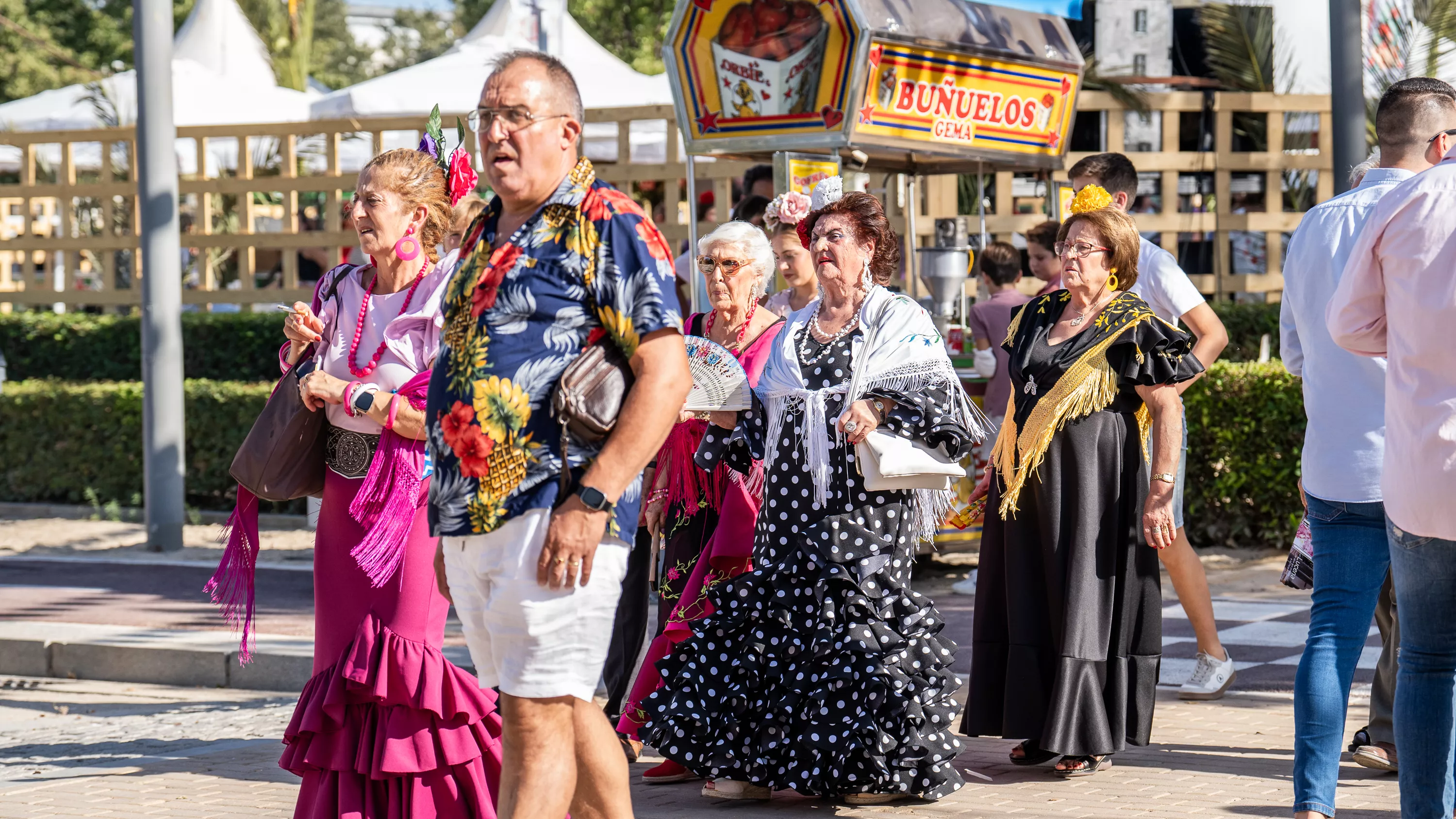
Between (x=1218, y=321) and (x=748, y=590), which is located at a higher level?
(x=1218, y=321)

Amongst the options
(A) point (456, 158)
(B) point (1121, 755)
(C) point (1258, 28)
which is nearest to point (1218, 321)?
(B) point (1121, 755)

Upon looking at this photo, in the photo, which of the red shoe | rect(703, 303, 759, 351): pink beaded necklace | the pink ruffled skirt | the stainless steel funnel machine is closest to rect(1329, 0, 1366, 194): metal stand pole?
the stainless steel funnel machine

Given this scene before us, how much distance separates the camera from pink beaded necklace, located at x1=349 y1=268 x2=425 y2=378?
429cm

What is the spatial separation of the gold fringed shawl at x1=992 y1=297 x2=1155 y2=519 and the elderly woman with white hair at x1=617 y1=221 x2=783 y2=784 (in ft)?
2.66

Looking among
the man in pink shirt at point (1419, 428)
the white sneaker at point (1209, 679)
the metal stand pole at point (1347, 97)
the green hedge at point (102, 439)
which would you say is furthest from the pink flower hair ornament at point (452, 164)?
the green hedge at point (102, 439)

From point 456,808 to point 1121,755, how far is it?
7.87ft

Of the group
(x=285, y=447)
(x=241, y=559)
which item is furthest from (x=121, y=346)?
(x=285, y=447)

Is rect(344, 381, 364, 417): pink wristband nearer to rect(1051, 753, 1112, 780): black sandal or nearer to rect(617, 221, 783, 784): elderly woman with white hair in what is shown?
rect(617, 221, 783, 784): elderly woman with white hair

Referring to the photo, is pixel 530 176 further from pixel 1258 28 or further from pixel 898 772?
pixel 1258 28

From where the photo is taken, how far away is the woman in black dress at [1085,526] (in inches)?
206

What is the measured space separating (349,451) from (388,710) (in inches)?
26.5

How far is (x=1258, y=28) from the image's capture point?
14414mm

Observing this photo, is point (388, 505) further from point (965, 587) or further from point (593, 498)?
point (965, 587)

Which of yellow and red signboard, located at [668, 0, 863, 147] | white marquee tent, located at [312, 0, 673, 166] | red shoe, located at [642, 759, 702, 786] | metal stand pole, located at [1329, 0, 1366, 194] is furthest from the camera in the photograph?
white marquee tent, located at [312, 0, 673, 166]
